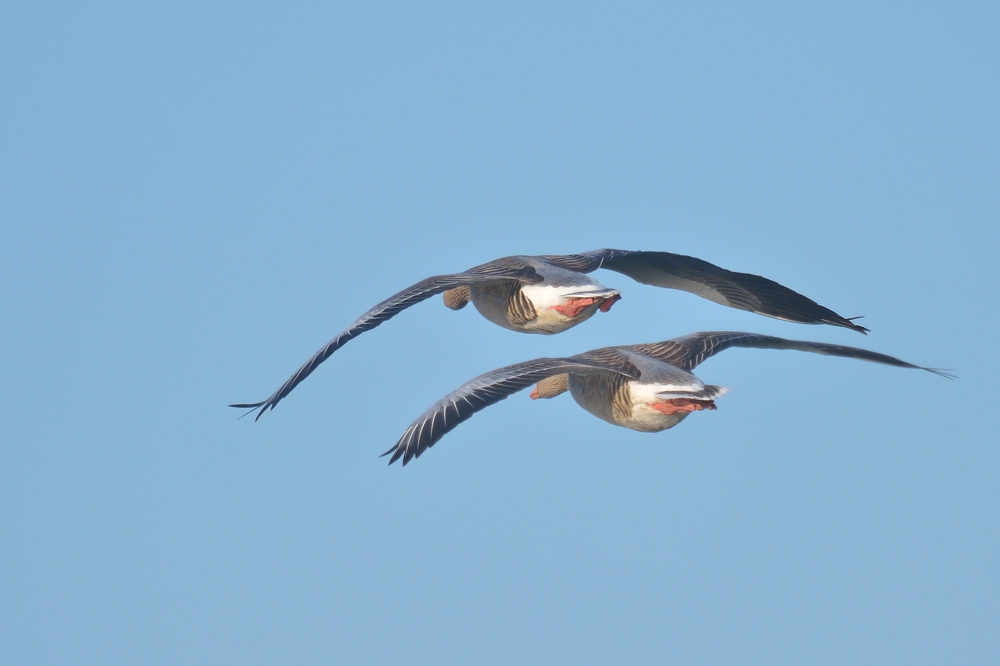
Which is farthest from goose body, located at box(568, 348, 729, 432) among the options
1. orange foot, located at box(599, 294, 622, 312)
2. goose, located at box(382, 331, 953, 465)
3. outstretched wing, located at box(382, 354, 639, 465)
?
outstretched wing, located at box(382, 354, 639, 465)

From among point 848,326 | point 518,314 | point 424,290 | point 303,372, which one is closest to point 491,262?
point 518,314

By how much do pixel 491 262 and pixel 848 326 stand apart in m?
4.55

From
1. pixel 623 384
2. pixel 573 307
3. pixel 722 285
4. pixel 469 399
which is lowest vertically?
pixel 469 399

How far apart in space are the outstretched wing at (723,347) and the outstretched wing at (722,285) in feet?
3.26

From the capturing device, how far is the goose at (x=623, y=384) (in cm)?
1302

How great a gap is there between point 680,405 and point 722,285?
3893 mm

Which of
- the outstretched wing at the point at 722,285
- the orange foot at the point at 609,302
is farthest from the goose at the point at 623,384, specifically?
the outstretched wing at the point at 722,285

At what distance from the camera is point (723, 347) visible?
54.4ft

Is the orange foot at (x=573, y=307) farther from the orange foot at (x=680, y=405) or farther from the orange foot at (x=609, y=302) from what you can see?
the orange foot at (x=680, y=405)

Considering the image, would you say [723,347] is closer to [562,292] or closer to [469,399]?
[562,292]

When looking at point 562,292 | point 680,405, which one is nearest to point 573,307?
point 562,292

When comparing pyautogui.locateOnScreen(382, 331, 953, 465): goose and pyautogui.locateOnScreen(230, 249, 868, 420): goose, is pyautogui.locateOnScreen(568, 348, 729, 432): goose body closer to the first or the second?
pyautogui.locateOnScreen(382, 331, 953, 465): goose

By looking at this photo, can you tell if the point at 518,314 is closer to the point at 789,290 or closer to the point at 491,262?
the point at 491,262

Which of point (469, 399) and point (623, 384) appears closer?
point (469, 399)
